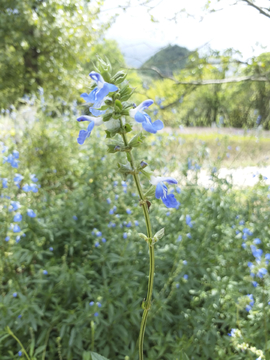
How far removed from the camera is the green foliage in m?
1.98

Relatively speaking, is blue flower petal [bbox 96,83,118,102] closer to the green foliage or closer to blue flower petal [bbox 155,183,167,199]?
blue flower petal [bbox 155,183,167,199]

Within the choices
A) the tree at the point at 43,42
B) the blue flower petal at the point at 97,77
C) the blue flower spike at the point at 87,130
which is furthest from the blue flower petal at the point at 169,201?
the tree at the point at 43,42

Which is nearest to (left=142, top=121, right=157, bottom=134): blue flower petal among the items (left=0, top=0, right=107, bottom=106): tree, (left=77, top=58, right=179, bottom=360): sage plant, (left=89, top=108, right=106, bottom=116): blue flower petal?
(left=77, top=58, right=179, bottom=360): sage plant

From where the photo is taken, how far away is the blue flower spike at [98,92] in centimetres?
74

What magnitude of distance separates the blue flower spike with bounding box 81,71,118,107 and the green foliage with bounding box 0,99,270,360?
125 cm

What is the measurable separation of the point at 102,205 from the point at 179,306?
1.28 metres

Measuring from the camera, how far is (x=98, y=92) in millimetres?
748

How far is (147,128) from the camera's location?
0.81m

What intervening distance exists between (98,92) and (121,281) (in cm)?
175

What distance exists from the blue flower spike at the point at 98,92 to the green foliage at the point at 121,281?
1.25 metres

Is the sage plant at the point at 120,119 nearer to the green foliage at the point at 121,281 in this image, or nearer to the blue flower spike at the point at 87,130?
the blue flower spike at the point at 87,130

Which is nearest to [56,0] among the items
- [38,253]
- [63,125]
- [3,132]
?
[63,125]

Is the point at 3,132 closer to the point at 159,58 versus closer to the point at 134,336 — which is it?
the point at 159,58

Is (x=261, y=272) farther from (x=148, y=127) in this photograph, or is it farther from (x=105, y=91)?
(x=105, y=91)
